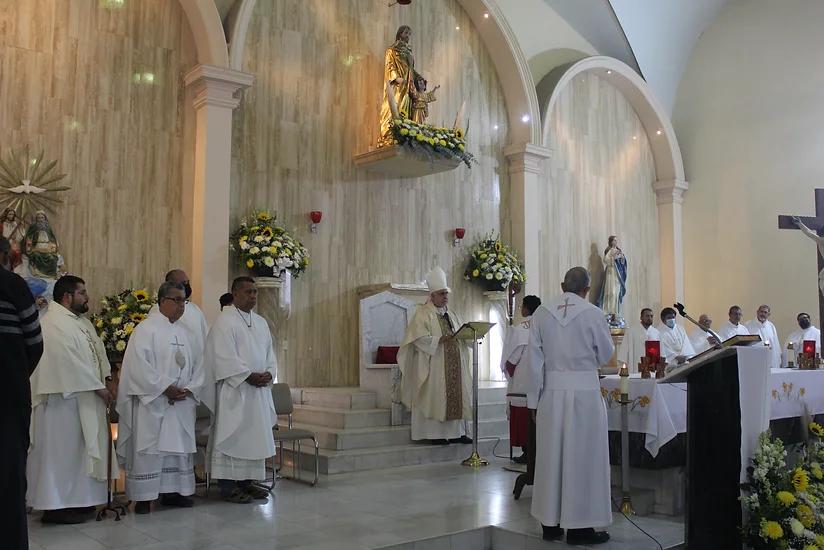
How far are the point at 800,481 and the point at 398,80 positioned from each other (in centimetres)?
759

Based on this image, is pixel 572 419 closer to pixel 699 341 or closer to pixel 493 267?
pixel 493 267

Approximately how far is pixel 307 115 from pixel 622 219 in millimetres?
7085

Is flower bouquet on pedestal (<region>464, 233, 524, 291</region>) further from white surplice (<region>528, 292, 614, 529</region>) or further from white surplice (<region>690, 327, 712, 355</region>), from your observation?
white surplice (<region>528, 292, 614, 529</region>)

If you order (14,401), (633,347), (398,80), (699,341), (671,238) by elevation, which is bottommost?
(14,401)

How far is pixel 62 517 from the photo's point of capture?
5.77 m

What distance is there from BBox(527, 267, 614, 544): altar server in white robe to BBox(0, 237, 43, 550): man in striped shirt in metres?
3.23

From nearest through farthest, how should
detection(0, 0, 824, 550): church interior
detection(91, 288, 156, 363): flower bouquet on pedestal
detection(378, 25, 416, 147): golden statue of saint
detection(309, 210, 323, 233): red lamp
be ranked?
detection(0, 0, 824, 550): church interior < detection(91, 288, 156, 363): flower bouquet on pedestal < detection(309, 210, 323, 233): red lamp < detection(378, 25, 416, 147): golden statue of saint

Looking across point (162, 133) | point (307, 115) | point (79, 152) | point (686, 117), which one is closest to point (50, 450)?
point (79, 152)

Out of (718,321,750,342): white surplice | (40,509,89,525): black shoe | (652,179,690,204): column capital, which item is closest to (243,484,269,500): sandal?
(40,509,89,525): black shoe

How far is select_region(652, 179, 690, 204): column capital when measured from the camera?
15.6 m

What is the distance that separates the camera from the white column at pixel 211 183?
906 centimetres

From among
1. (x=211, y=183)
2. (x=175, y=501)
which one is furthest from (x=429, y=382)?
(x=211, y=183)

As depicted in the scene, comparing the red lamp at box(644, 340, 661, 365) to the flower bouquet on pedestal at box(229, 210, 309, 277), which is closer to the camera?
the red lamp at box(644, 340, 661, 365)

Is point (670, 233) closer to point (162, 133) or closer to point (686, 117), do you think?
point (686, 117)
